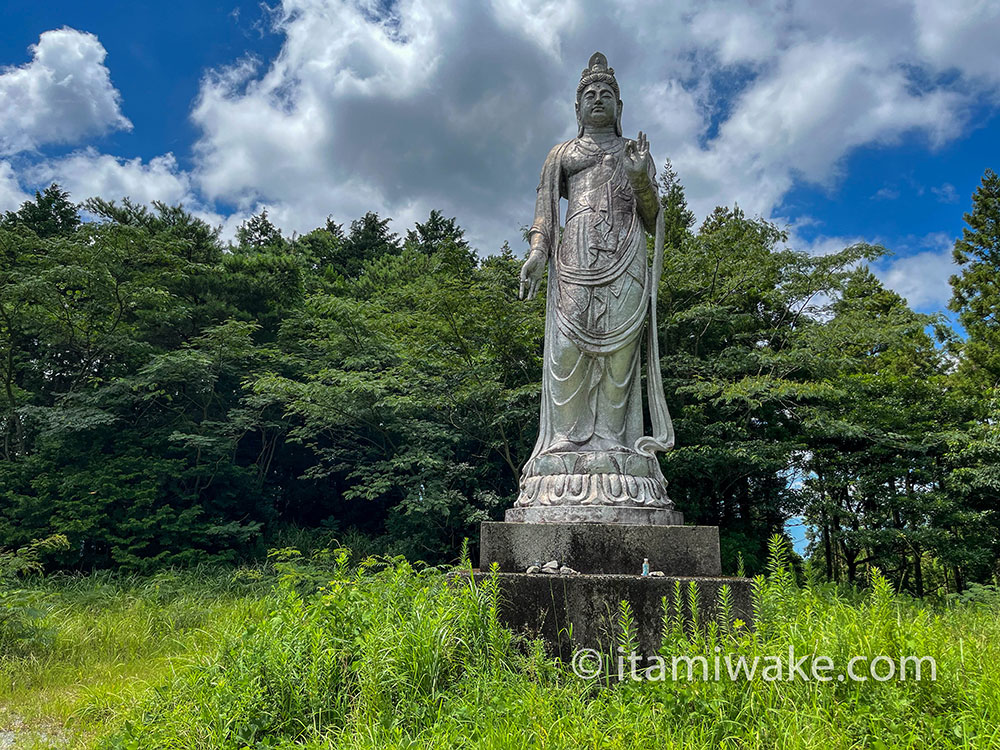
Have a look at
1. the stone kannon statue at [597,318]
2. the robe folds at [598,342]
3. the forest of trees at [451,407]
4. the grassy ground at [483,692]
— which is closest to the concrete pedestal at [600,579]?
the grassy ground at [483,692]

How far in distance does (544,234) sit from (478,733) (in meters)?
3.51

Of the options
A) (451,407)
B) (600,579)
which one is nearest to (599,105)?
(600,579)

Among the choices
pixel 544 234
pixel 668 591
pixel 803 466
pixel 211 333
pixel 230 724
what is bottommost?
pixel 230 724

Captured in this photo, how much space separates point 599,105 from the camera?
4.95m

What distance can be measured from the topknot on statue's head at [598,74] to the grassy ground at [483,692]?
3615mm

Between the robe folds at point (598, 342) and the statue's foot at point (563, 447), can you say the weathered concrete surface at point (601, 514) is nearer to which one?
the robe folds at point (598, 342)

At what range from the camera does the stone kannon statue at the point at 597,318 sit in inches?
168

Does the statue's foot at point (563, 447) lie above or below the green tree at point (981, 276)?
below

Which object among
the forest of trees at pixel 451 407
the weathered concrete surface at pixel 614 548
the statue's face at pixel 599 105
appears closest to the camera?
the weathered concrete surface at pixel 614 548

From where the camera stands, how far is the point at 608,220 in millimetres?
4797

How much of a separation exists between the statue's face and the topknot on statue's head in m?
0.03

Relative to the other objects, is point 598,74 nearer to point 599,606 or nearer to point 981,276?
point 599,606

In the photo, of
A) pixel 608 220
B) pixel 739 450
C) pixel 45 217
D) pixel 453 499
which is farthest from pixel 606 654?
pixel 45 217

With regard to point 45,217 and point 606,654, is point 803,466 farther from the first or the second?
point 45,217
